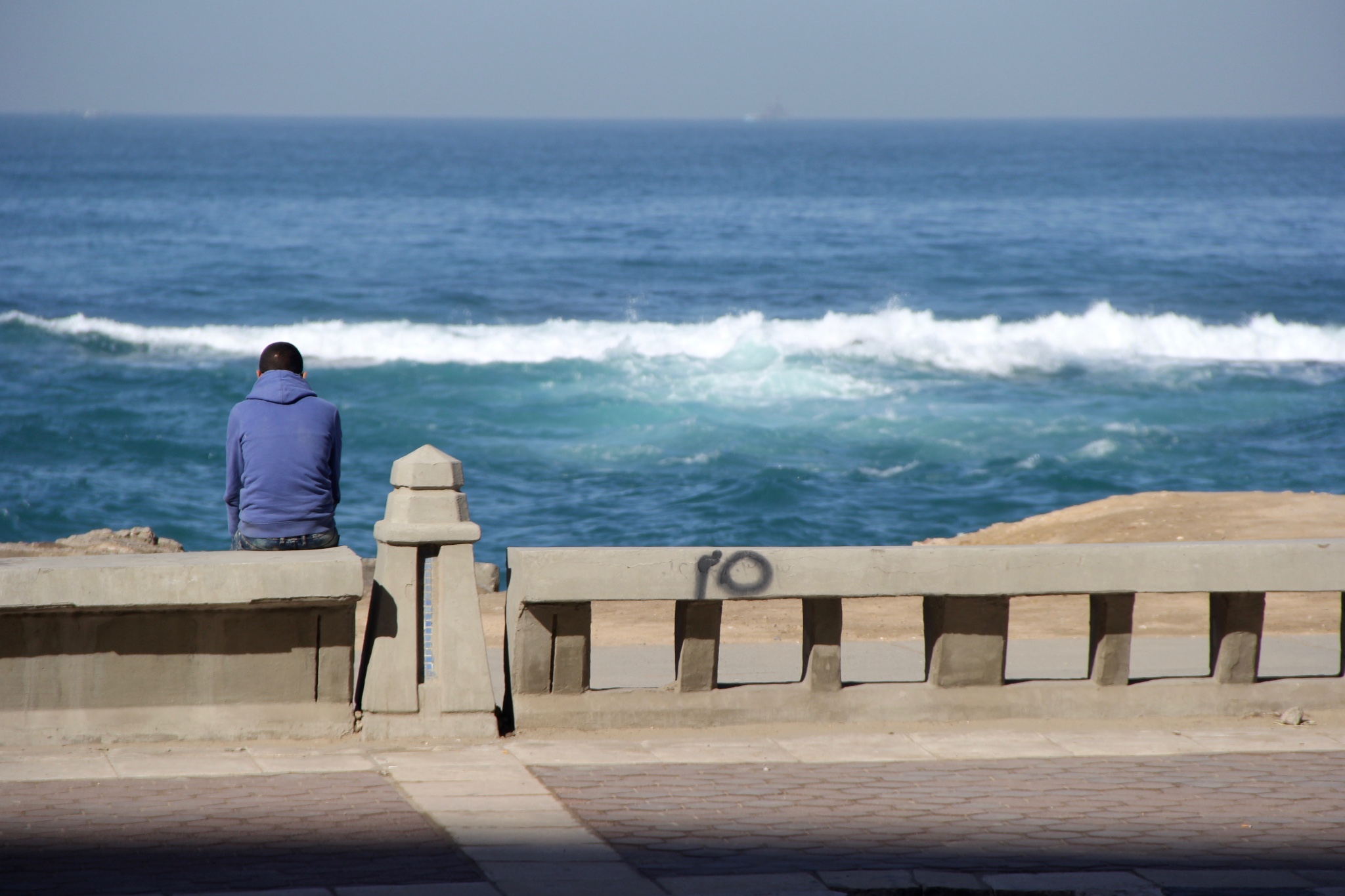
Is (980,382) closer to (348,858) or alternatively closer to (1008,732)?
(1008,732)

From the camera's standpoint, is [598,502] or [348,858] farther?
[598,502]

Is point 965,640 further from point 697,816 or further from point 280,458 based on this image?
point 280,458

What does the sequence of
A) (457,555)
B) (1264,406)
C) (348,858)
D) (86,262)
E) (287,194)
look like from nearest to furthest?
(348,858)
(457,555)
(1264,406)
(86,262)
(287,194)

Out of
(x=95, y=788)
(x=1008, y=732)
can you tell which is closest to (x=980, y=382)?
(x=1008, y=732)

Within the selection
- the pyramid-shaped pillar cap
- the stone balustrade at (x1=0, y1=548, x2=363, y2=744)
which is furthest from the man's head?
the stone balustrade at (x1=0, y1=548, x2=363, y2=744)

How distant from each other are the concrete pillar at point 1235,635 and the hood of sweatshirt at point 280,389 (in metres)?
4.01

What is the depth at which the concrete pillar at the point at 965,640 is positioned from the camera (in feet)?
18.5

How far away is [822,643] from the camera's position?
564 cm

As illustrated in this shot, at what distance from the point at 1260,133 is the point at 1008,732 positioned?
209811 millimetres

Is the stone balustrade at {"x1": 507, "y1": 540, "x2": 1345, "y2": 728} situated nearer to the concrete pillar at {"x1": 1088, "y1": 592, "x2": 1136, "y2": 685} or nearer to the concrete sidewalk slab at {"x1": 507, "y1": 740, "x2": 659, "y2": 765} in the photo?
the concrete pillar at {"x1": 1088, "y1": 592, "x2": 1136, "y2": 685}

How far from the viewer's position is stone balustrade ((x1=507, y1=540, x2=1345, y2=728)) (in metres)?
5.39

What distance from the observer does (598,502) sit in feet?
59.0

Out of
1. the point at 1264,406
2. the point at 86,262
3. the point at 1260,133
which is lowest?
the point at 1264,406

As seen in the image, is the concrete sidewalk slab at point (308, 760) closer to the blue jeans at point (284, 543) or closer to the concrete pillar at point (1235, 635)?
the blue jeans at point (284, 543)
